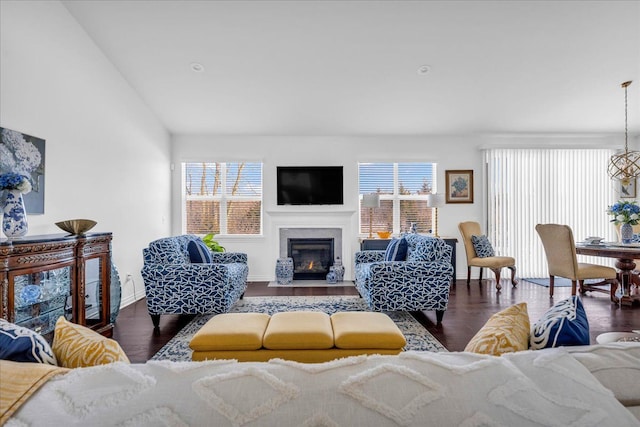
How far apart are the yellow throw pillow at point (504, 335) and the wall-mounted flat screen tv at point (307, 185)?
4701mm

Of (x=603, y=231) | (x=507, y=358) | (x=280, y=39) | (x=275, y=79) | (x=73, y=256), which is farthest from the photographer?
(x=603, y=231)

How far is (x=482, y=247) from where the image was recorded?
5.30 meters

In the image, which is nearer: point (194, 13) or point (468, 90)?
point (194, 13)

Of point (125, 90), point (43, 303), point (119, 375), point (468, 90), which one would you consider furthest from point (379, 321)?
point (125, 90)

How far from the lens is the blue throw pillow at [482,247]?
5.30 m

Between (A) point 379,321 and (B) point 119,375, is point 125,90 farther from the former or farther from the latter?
(B) point 119,375

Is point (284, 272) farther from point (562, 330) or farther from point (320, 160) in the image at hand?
point (562, 330)

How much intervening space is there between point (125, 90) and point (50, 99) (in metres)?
1.41

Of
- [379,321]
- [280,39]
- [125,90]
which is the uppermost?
→ [280,39]

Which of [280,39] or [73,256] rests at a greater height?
[280,39]

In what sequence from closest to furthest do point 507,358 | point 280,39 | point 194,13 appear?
point 507,358
point 194,13
point 280,39

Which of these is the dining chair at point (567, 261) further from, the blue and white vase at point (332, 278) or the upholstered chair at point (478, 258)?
the blue and white vase at point (332, 278)

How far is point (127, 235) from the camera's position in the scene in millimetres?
4289

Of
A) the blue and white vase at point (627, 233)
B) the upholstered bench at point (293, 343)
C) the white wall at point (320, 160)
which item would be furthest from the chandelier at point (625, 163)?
the upholstered bench at point (293, 343)
